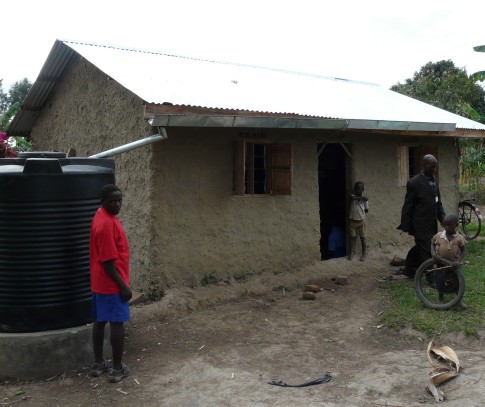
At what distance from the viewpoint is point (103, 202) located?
13.6 ft

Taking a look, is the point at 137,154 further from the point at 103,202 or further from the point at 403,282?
the point at 403,282

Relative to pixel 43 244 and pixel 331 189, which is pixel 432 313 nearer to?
pixel 43 244

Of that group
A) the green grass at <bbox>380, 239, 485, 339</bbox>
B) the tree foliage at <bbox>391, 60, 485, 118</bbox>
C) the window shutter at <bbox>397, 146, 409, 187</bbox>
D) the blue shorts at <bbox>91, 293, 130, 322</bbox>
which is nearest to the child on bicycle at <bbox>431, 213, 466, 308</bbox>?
the green grass at <bbox>380, 239, 485, 339</bbox>

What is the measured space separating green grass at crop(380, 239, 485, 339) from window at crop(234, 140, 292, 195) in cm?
205

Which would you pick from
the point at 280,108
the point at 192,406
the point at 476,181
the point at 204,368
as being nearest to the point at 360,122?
the point at 280,108

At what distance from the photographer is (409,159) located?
982 centimetres

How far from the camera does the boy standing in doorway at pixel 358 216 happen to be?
27.2 ft

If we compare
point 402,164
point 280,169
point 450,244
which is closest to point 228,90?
point 280,169

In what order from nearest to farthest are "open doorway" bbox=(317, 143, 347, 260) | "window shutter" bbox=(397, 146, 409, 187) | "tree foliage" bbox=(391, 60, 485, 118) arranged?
"window shutter" bbox=(397, 146, 409, 187) → "open doorway" bbox=(317, 143, 347, 260) → "tree foliage" bbox=(391, 60, 485, 118)

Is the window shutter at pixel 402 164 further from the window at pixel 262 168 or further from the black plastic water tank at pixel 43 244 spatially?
the black plastic water tank at pixel 43 244

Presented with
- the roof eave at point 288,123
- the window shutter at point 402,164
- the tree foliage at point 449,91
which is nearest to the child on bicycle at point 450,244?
the roof eave at point 288,123

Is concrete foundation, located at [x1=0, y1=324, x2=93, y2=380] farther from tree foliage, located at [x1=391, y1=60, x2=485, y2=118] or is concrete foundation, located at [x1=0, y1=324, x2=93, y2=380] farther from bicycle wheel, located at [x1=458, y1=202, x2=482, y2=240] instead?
tree foliage, located at [x1=391, y1=60, x2=485, y2=118]

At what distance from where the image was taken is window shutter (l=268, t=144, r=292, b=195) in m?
7.36

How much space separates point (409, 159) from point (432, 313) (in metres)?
4.85
